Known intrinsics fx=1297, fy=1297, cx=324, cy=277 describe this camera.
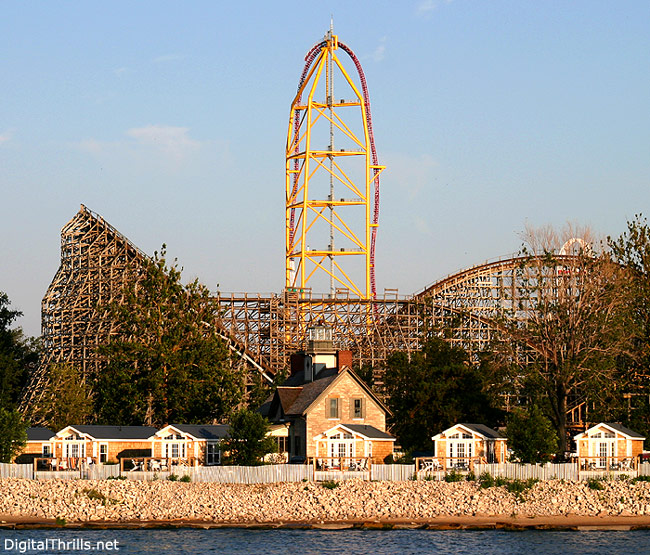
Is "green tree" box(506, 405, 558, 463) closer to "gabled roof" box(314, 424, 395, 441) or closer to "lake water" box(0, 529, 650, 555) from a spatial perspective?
"gabled roof" box(314, 424, 395, 441)

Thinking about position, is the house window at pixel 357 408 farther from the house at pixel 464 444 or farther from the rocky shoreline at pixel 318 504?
the rocky shoreline at pixel 318 504

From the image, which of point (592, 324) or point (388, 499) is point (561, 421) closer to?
point (592, 324)

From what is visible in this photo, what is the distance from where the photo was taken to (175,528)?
2124 inches

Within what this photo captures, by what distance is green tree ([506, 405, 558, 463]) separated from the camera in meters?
62.4

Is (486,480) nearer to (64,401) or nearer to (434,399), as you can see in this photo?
(434,399)

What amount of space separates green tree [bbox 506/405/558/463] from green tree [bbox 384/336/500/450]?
251 inches

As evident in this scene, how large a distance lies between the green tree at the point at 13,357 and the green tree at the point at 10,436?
18.9 metres

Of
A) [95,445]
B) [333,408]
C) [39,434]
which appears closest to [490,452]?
[333,408]

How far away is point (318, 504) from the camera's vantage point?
2226 inches

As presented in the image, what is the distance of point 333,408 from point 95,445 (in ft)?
40.8

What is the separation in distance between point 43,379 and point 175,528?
3834cm

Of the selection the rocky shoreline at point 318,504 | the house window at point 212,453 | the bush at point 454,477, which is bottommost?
the rocky shoreline at point 318,504

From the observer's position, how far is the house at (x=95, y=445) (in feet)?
219

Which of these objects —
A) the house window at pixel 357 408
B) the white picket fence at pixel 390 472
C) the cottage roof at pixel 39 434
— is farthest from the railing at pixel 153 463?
the white picket fence at pixel 390 472
